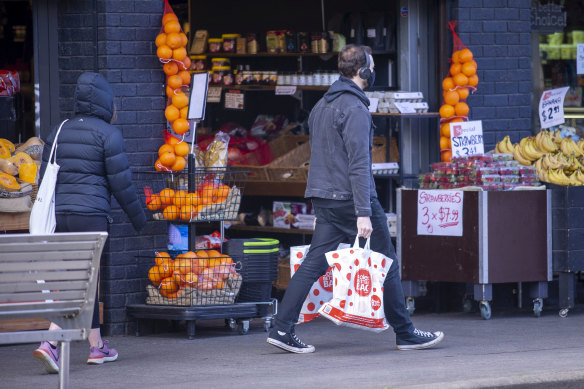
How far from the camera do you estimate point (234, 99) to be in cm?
1228

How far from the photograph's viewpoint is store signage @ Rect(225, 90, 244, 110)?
12.2 m

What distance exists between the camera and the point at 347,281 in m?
7.82

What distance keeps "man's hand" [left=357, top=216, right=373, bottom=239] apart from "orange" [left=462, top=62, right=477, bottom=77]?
2.83 m

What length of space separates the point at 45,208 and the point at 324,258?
192cm

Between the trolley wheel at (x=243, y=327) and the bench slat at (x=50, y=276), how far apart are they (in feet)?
10.6

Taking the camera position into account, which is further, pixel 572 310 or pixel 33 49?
pixel 572 310

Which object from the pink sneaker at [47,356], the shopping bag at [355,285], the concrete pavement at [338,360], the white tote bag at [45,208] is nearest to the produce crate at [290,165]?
the concrete pavement at [338,360]

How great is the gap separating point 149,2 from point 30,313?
153 inches

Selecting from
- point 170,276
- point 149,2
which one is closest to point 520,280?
point 170,276

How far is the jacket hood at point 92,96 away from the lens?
25.6 ft

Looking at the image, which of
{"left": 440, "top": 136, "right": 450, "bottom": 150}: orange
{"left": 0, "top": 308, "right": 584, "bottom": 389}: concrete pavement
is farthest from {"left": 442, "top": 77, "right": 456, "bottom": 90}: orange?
{"left": 0, "top": 308, "right": 584, "bottom": 389}: concrete pavement

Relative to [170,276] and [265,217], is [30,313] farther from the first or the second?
[265,217]

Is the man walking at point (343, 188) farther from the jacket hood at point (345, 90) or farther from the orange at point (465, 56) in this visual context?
the orange at point (465, 56)

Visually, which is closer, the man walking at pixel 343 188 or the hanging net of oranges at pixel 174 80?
the man walking at pixel 343 188
